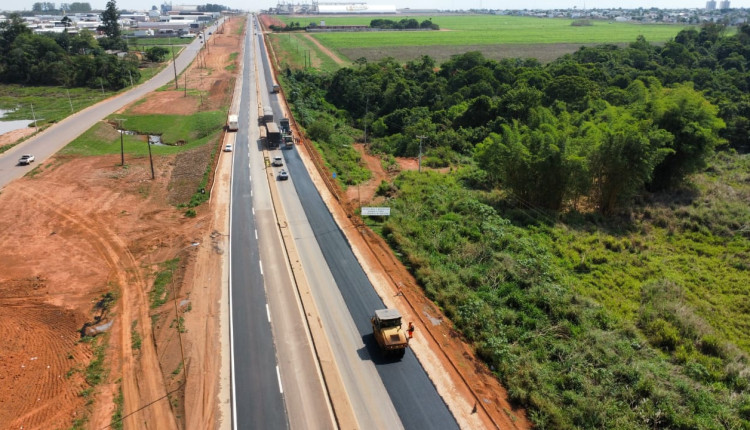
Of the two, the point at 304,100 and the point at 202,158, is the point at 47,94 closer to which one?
the point at 304,100

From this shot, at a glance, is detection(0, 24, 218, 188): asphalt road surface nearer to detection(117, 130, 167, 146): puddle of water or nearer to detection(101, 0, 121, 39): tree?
detection(117, 130, 167, 146): puddle of water

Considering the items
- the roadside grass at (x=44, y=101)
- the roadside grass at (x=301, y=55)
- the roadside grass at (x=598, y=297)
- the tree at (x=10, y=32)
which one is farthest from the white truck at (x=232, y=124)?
the tree at (x=10, y=32)

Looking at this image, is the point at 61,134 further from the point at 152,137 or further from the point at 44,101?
the point at 44,101

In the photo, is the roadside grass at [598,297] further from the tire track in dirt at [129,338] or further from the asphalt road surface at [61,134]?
the asphalt road surface at [61,134]

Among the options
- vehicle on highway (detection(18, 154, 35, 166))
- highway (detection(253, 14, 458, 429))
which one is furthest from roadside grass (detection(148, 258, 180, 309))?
vehicle on highway (detection(18, 154, 35, 166))

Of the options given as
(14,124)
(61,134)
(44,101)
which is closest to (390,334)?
(61,134)

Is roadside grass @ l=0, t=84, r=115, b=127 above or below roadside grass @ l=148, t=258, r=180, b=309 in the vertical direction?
above

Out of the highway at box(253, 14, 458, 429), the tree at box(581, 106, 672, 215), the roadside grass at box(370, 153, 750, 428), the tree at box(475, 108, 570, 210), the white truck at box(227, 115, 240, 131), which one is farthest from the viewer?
the white truck at box(227, 115, 240, 131)
